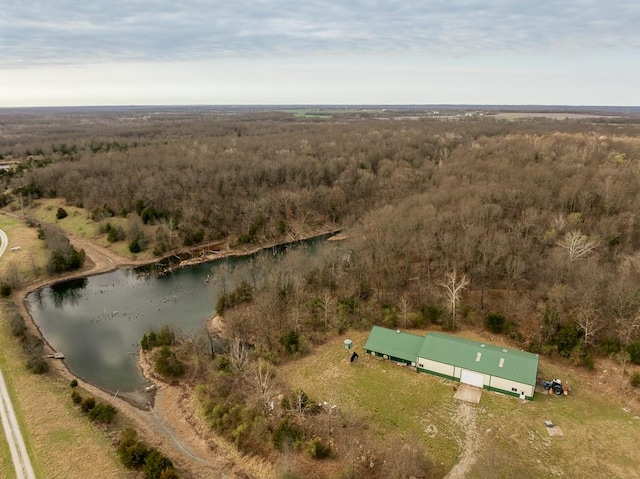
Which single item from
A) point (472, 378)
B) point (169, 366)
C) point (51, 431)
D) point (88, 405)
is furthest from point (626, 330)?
point (51, 431)

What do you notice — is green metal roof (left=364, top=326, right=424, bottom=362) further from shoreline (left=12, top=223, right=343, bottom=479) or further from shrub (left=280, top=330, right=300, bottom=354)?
shoreline (left=12, top=223, right=343, bottom=479)

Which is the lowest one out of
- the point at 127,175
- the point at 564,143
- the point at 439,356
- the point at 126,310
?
the point at 126,310

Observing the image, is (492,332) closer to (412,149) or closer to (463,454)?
(463,454)

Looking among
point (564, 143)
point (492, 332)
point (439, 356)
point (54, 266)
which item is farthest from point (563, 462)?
point (564, 143)

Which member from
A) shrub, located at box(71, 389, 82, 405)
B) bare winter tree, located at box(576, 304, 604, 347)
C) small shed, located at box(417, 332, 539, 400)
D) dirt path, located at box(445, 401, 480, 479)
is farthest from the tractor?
shrub, located at box(71, 389, 82, 405)

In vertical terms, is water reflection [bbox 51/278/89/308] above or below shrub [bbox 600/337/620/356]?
below

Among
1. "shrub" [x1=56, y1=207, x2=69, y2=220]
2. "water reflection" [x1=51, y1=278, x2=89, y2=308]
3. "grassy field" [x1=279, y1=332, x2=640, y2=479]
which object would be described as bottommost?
"water reflection" [x1=51, y1=278, x2=89, y2=308]
